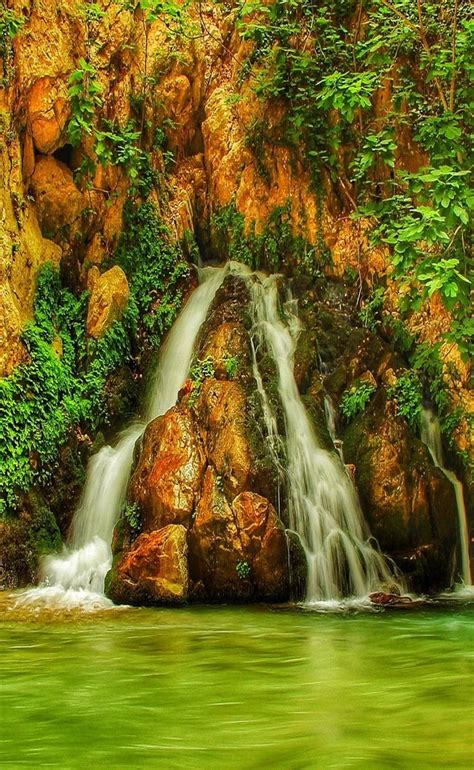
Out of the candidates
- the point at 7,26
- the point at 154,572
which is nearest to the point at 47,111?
the point at 7,26

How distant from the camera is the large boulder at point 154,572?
709cm

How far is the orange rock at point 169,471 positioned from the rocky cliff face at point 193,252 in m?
0.02

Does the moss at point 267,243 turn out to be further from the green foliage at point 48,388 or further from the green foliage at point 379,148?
the green foliage at point 48,388

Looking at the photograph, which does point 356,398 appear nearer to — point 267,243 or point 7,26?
point 267,243

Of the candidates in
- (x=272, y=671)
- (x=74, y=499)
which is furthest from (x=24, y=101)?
(x=272, y=671)

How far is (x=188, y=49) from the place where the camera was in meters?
12.6

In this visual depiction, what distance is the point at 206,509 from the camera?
7465 mm

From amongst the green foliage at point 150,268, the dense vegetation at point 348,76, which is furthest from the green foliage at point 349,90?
the green foliage at point 150,268

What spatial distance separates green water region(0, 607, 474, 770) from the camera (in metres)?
2.72

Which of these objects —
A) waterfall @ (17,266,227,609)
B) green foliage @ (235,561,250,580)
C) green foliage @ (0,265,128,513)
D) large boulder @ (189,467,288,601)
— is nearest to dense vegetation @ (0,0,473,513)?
green foliage @ (0,265,128,513)

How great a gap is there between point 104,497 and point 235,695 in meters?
5.38

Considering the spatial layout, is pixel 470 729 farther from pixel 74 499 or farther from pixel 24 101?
pixel 24 101

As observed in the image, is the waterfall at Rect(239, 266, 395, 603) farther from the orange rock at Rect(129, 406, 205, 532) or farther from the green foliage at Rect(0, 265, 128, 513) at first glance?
the green foliage at Rect(0, 265, 128, 513)

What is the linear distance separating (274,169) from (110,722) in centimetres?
1060
